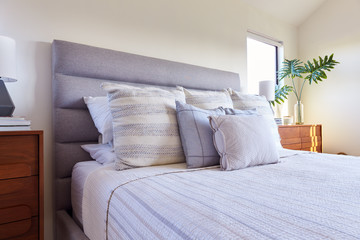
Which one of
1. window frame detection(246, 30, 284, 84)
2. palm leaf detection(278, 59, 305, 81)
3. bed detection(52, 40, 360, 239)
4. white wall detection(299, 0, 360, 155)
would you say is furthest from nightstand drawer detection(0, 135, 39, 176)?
white wall detection(299, 0, 360, 155)

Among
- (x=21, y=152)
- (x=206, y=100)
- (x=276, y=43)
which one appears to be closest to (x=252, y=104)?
(x=206, y=100)

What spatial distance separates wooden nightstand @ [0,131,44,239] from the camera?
1002mm

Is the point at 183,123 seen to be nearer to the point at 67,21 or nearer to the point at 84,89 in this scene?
the point at 84,89

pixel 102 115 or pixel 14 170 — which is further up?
pixel 102 115

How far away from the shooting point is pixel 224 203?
0.67m

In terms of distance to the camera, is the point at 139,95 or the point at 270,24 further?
the point at 270,24

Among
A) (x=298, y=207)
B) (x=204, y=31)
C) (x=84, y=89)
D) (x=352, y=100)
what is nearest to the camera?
(x=298, y=207)

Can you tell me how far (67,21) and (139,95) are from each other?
85 centimetres

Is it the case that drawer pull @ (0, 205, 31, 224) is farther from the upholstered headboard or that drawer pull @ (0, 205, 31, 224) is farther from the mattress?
the upholstered headboard

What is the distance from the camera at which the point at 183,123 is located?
4.09ft

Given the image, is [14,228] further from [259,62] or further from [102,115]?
[259,62]

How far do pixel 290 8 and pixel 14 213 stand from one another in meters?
3.66

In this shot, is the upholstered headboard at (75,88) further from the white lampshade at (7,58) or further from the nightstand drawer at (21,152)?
the nightstand drawer at (21,152)

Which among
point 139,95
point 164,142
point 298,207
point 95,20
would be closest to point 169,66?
point 95,20
